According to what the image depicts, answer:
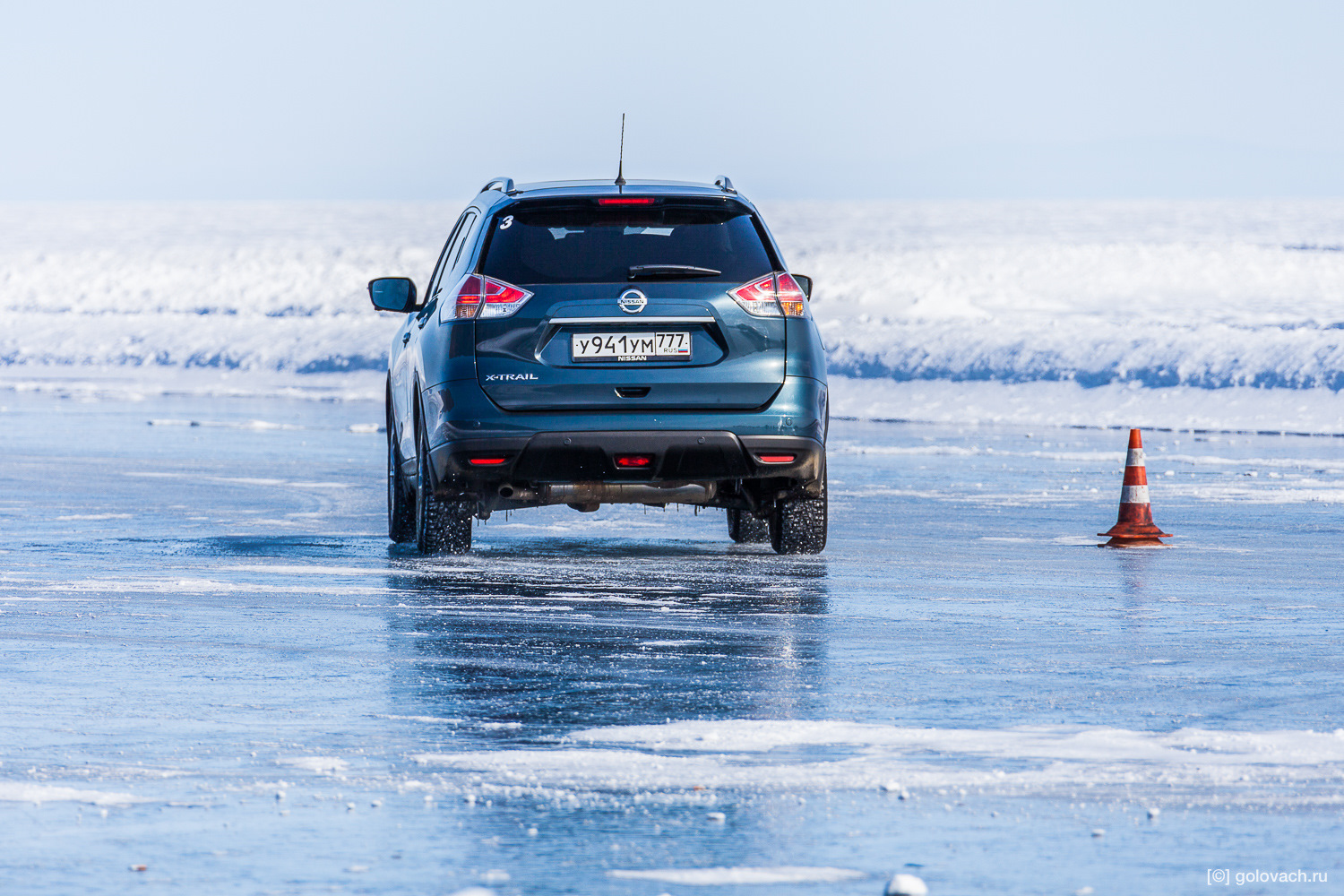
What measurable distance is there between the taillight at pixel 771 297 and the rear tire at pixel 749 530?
2271 millimetres

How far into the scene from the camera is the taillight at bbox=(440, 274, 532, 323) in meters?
9.55

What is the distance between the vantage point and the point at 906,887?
417cm

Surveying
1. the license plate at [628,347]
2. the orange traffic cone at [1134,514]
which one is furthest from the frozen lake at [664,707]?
the license plate at [628,347]

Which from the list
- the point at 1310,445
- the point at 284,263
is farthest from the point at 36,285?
the point at 1310,445

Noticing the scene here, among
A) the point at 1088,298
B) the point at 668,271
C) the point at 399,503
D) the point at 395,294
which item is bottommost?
the point at 1088,298

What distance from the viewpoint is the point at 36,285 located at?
54562 millimetres

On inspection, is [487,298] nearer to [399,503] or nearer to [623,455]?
[623,455]

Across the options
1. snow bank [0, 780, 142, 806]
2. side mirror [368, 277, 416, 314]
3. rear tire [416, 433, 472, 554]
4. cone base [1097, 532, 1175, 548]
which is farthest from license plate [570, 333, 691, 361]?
snow bank [0, 780, 142, 806]

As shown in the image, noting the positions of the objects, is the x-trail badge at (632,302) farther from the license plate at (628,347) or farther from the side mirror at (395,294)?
the side mirror at (395,294)

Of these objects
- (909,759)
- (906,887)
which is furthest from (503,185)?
(906,887)

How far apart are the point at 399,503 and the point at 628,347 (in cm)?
241

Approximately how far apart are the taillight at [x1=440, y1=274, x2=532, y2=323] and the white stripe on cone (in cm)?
373

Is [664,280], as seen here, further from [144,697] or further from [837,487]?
[837,487]

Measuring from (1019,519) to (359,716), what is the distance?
7285mm
